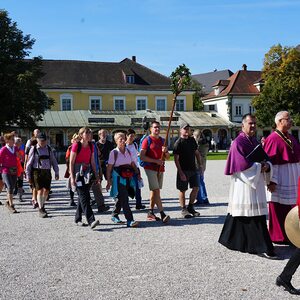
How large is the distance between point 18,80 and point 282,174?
33.8 metres

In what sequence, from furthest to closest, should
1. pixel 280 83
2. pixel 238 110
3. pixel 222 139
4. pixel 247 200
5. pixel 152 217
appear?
pixel 238 110, pixel 222 139, pixel 280 83, pixel 152 217, pixel 247 200

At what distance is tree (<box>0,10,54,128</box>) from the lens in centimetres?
3844

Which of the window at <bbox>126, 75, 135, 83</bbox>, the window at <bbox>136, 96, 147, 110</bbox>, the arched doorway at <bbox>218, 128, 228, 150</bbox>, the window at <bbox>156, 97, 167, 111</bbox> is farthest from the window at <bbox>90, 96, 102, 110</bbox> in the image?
the arched doorway at <bbox>218, 128, 228, 150</bbox>

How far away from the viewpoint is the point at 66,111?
189 feet

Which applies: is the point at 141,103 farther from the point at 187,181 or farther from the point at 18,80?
the point at 187,181

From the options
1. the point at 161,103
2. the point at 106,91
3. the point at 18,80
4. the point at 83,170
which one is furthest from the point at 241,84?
the point at 83,170

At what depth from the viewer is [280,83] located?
2079 inches

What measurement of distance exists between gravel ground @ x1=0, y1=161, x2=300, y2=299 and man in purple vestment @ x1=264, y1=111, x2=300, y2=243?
40 centimetres

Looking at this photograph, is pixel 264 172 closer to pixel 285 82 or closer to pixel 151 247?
pixel 151 247

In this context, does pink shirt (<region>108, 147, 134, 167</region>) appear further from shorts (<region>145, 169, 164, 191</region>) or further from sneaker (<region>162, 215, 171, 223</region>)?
sneaker (<region>162, 215, 171, 223</region>)

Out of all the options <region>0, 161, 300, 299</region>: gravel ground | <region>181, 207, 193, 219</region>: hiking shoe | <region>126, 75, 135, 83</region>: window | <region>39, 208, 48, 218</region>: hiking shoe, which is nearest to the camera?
<region>0, 161, 300, 299</region>: gravel ground

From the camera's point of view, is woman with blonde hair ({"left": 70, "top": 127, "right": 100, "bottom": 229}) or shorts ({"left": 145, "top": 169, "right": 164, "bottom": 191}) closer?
woman with blonde hair ({"left": 70, "top": 127, "right": 100, "bottom": 229})

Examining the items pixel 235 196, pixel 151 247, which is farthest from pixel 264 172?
pixel 151 247

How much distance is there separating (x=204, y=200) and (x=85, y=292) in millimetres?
7106
